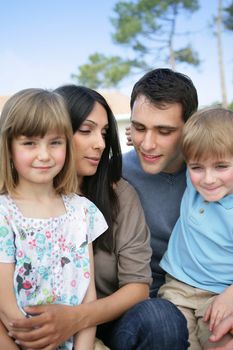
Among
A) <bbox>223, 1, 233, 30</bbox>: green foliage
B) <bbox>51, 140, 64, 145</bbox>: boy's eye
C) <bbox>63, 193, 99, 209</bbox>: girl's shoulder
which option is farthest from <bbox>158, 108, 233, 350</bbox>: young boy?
<bbox>223, 1, 233, 30</bbox>: green foliage

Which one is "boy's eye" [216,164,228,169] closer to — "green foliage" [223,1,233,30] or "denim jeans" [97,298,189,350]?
"denim jeans" [97,298,189,350]

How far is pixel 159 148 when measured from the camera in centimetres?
269

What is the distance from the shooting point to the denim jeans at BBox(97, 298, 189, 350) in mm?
2146

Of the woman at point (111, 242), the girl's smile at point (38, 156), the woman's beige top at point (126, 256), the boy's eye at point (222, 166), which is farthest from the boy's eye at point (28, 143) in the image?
the boy's eye at point (222, 166)

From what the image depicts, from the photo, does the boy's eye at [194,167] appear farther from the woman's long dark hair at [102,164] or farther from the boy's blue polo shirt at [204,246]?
the woman's long dark hair at [102,164]

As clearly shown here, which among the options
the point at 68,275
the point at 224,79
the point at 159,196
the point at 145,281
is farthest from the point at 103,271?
the point at 224,79

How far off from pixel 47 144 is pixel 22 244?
17.2 inches

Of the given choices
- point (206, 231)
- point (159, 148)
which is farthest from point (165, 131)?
point (206, 231)

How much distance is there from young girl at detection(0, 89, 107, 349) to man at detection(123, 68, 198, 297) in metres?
0.62

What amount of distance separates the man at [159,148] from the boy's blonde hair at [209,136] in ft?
0.65

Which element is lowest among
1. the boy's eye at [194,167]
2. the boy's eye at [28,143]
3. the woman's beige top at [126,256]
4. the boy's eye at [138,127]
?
the woman's beige top at [126,256]

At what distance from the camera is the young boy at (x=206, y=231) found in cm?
237

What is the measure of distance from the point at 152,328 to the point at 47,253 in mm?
573

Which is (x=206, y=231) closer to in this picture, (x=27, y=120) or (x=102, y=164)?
(x=102, y=164)
